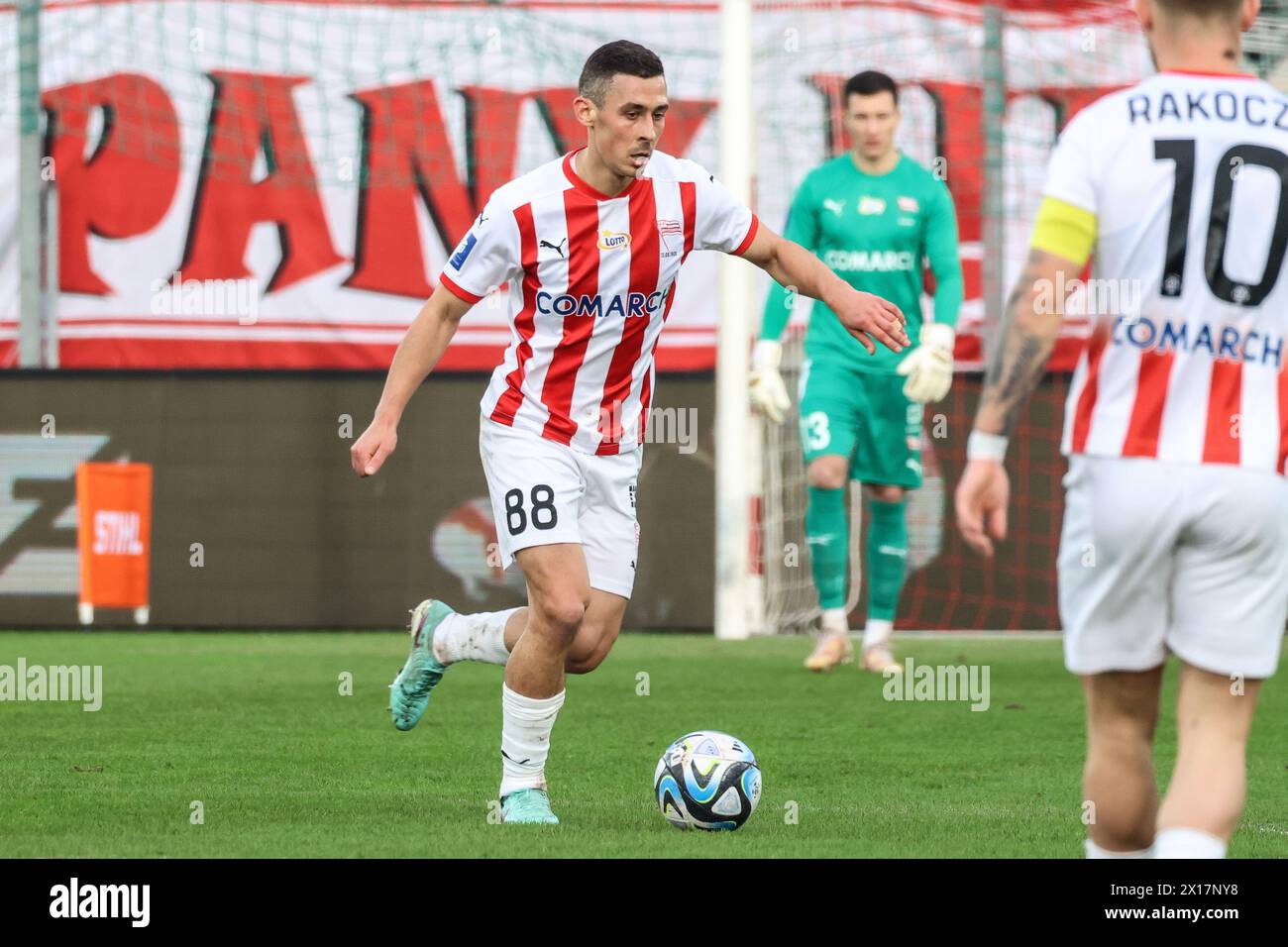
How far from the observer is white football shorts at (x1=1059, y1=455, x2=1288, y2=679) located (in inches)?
135

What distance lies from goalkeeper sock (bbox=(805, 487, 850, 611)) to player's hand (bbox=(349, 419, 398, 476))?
194 inches

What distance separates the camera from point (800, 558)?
12.9 meters

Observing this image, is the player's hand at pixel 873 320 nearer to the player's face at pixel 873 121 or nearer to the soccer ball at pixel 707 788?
the soccer ball at pixel 707 788

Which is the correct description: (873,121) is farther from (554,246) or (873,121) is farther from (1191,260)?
(1191,260)

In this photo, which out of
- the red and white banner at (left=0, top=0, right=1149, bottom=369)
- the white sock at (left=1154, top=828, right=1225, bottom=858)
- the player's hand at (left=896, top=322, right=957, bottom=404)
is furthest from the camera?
the red and white banner at (left=0, top=0, right=1149, bottom=369)

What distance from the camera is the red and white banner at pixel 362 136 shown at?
13.2m

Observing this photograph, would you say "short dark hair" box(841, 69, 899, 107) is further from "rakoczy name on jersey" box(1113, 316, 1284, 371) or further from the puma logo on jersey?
"rakoczy name on jersey" box(1113, 316, 1284, 371)

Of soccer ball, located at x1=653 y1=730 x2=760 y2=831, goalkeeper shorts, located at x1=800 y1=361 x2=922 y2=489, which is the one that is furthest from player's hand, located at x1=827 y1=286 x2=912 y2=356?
goalkeeper shorts, located at x1=800 y1=361 x2=922 y2=489

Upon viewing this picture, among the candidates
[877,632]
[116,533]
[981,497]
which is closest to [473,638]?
[981,497]

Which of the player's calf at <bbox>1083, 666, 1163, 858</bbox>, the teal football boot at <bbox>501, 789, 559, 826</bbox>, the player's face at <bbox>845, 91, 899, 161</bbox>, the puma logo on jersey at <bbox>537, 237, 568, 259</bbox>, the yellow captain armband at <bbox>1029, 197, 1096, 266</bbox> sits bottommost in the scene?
the teal football boot at <bbox>501, 789, 559, 826</bbox>

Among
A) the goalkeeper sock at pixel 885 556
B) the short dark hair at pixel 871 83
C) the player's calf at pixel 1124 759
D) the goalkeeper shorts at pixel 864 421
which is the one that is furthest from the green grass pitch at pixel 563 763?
the short dark hair at pixel 871 83

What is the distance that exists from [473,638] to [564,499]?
0.80 metres

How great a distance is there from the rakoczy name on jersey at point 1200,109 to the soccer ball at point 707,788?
229 cm

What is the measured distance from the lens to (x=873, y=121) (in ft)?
31.3
